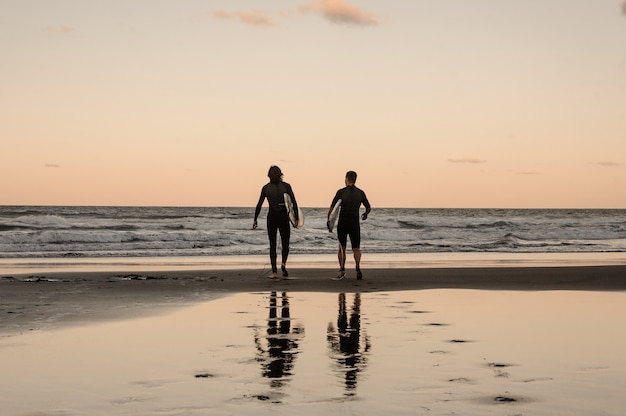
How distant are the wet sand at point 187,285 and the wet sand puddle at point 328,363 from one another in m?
0.98

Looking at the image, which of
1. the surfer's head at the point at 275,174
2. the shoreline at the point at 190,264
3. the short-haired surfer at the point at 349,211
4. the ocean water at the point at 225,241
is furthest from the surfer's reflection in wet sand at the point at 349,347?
the ocean water at the point at 225,241

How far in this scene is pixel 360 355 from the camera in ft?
21.6

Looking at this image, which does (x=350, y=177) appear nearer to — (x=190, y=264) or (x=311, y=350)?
(x=190, y=264)

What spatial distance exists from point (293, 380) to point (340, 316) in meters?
3.85

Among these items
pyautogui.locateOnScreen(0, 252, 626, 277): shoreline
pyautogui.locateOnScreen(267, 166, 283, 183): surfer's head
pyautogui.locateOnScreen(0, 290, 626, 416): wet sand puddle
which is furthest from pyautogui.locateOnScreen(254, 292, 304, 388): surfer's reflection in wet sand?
pyautogui.locateOnScreen(0, 252, 626, 277): shoreline

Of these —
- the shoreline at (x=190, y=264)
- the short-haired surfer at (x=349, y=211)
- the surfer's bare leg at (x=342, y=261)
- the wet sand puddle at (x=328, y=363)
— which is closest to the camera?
the wet sand puddle at (x=328, y=363)

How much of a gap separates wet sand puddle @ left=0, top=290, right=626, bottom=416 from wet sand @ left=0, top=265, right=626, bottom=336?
0.98m

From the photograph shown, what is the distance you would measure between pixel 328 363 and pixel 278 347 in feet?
2.94

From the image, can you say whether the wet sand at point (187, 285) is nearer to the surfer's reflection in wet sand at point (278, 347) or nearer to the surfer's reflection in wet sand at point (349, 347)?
the surfer's reflection in wet sand at point (278, 347)

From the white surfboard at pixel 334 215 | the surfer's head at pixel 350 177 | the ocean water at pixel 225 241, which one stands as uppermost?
the surfer's head at pixel 350 177

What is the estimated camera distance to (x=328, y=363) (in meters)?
6.21

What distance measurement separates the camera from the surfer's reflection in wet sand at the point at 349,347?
18.9 feet

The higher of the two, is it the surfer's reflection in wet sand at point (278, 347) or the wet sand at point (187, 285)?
the surfer's reflection in wet sand at point (278, 347)

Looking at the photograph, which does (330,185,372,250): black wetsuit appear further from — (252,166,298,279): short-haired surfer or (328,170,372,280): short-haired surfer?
(252,166,298,279): short-haired surfer
